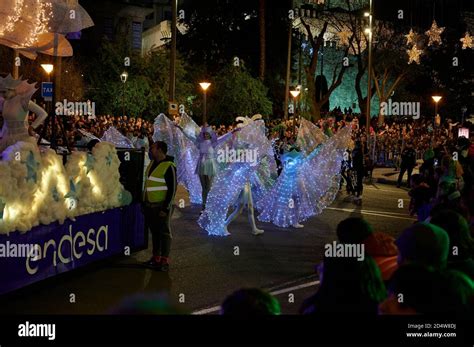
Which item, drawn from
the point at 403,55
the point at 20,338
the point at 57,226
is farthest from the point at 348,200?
the point at 403,55

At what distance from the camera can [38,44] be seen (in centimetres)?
1059

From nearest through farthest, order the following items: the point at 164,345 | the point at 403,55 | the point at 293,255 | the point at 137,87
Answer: the point at 164,345, the point at 293,255, the point at 137,87, the point at 403,55

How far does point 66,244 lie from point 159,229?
52.2 inches

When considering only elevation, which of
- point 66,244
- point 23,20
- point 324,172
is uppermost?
point 23,20

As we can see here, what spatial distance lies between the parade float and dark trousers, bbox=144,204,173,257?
0.61m

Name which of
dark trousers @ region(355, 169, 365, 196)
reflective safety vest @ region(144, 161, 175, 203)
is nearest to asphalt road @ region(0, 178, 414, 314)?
reflective safety vest @ region(144, 161, 175, 203)

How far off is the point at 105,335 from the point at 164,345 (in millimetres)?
241

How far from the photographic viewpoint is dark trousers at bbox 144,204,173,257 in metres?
8.91

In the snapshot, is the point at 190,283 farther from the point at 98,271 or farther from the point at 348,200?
the point at 348,200

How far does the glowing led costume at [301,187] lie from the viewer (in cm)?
1299

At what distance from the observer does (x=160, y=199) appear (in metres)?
8.95

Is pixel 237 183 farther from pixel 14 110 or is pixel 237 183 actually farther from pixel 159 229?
pixel 14 110

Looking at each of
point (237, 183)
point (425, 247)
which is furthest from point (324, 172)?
point (425, 247)

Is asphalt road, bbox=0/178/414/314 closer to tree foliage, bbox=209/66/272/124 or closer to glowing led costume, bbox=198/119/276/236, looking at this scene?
→ glowing led costume, bbox=198/119/276/236
